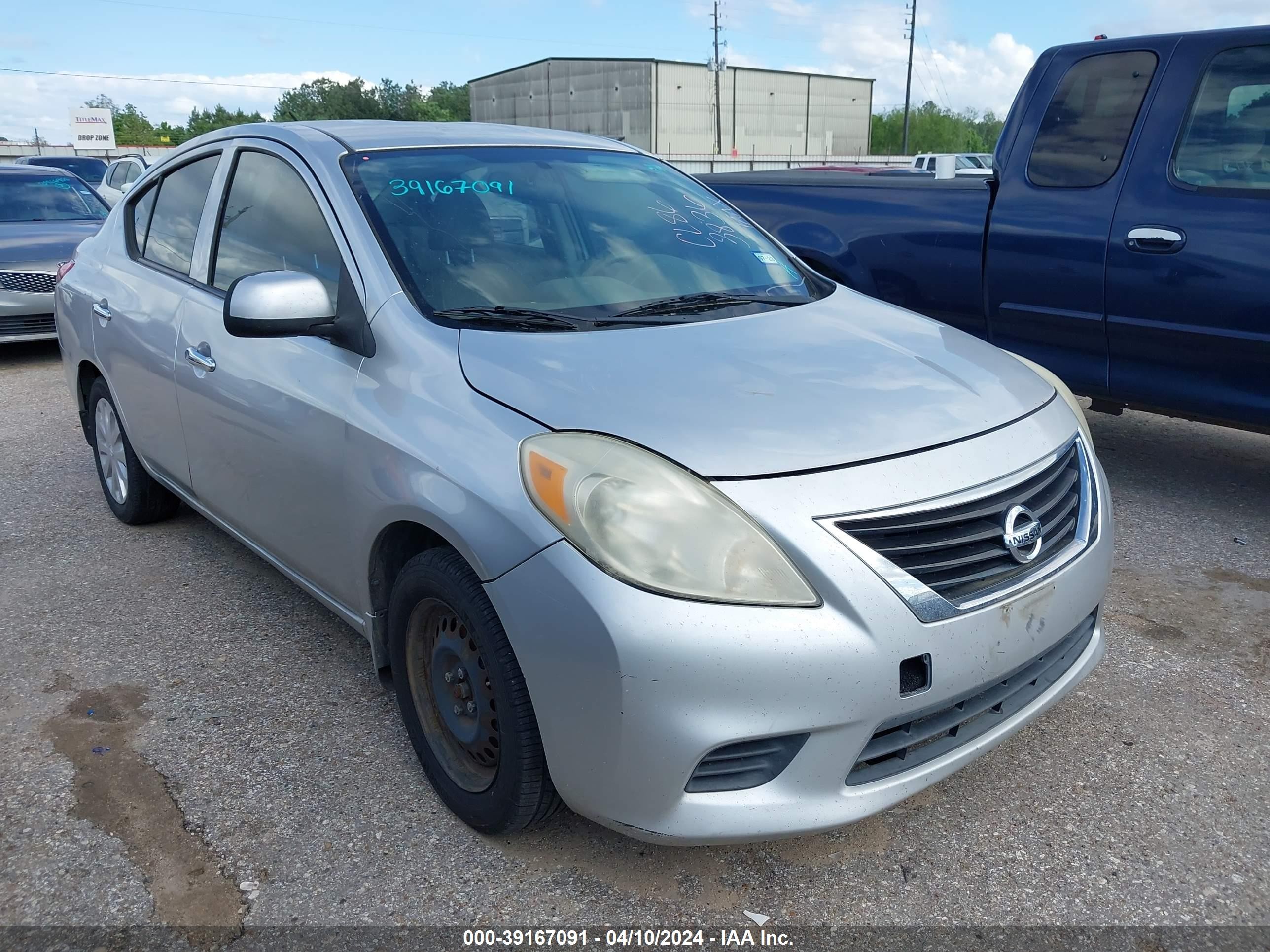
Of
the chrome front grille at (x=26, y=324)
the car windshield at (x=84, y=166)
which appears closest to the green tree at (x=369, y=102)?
the car windshield at (x=84, y=166)

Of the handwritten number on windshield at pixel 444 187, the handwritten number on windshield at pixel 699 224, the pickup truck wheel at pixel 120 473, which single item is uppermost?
the handwritten number on windshield at pixel 444 187

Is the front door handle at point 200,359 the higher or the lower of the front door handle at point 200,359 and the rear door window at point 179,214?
the lower

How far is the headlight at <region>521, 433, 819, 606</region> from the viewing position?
1942 mm

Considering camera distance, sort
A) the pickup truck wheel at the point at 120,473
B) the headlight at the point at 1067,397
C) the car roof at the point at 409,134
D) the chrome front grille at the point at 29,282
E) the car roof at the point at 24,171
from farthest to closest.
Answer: the car roof at the point at 24,171, the chrome front grille at the point at 29,282, the pickup truck wheel at the point at 120,473, the car roof at the point at 409,134, the headlight at the point at 1067,397

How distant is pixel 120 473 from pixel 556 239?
256cm

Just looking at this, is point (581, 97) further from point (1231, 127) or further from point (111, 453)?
point (1231, 127)

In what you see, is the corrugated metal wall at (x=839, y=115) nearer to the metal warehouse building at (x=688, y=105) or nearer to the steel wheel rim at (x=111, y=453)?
the metal warehouse building at (x=688, y=105)

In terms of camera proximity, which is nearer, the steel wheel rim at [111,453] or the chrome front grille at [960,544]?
the chrome front grille at [960,544]

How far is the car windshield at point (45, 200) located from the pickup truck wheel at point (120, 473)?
5808mm

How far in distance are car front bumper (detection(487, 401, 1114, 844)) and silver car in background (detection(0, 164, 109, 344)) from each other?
6.80 m

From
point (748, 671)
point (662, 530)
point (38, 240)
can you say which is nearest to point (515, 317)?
point (662, 530)

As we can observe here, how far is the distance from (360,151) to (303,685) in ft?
5.28

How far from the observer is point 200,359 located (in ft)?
10.8

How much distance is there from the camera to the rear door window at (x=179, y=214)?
3627mm
